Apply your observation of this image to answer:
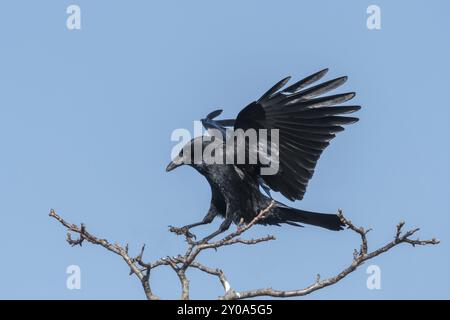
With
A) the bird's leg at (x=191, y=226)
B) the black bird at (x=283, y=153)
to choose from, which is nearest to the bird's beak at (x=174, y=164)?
the black bird at (x=283, y=153)

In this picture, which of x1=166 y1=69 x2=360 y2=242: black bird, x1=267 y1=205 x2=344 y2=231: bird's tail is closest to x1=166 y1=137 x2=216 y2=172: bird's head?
x1=166 y1=69 x2=360 y2=242: black bird

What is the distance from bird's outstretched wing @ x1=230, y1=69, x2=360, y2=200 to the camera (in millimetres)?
10422

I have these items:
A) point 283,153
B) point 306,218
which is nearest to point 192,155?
point 283,153

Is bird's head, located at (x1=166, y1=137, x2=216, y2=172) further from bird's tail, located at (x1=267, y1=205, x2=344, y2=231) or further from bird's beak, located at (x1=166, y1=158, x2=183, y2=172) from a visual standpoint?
bird's tail, located at (x1=267, y1=205, x2=344, y2=231)

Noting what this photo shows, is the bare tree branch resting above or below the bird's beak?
below

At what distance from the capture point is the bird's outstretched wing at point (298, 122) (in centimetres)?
1042

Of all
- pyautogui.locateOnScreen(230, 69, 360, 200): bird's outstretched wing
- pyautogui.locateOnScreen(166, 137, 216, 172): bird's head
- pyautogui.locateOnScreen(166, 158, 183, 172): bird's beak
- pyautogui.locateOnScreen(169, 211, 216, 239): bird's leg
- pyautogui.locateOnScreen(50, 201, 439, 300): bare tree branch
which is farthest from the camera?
pyautogui.locateOnScreen(166, 158, 183, 172): bird's beak

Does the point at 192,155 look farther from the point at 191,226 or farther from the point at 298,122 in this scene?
the point at 298,122

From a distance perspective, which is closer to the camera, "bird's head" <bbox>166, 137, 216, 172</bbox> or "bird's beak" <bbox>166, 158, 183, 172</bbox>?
Result: "bird's head" <bbox>166, 137, 216, 172</bbox>

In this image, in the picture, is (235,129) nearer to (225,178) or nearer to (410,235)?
(225,178)

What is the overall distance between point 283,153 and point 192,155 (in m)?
1.15

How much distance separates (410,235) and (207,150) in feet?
12.7

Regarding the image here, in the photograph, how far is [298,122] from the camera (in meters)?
10.7
